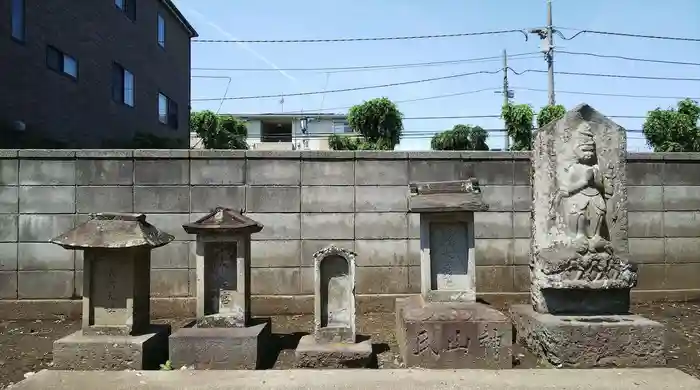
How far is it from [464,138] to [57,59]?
55.5ft

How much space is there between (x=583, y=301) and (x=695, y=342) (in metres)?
1.70

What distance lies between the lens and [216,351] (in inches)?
211

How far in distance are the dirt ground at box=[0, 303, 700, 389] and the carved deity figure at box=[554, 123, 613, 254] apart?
1413 millimetres

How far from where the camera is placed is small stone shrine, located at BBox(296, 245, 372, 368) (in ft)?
17.3

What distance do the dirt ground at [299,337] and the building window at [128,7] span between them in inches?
507

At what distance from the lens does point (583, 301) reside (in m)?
5.56

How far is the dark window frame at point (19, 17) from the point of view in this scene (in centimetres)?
1105

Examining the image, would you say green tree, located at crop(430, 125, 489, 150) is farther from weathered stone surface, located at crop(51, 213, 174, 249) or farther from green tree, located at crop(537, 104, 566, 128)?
weathered stone surface, located at crop(51, 213, 174, 249)

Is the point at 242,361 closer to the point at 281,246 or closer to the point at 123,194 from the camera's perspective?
the point at 281,246

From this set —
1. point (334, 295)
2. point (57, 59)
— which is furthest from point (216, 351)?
point (57, 59)

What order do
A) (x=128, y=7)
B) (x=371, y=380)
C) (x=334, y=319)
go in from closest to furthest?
1. (x=371, y=380)
2. (x=334, y=319)
3. (x=128, y=7)

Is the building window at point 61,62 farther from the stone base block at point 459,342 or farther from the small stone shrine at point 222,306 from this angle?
the stone base block at point 459,342

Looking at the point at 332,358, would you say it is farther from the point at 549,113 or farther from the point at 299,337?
the point at 549,113

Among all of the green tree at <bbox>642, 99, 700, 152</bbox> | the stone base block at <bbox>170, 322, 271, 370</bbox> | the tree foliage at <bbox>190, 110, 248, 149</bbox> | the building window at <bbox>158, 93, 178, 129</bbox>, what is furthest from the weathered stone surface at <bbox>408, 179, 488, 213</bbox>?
the tree foliage at <bbox>190, 110, 248, 149</bbox>
